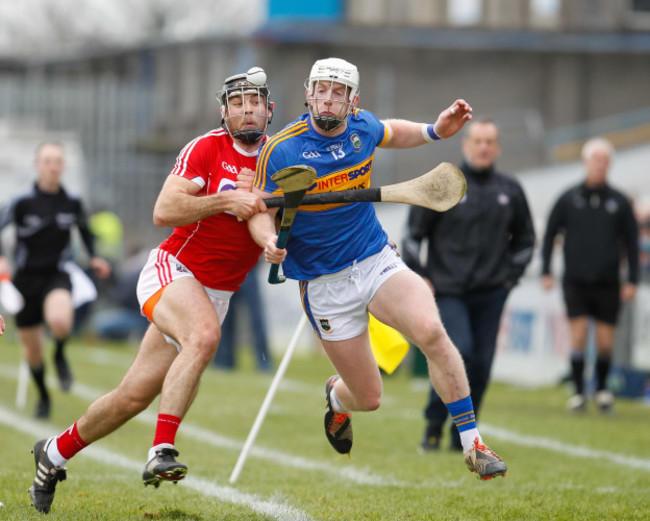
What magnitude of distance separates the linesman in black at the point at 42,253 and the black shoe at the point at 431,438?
3.48 m

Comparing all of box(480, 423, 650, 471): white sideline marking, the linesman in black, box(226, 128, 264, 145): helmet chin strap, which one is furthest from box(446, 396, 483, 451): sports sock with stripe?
the linesman in black

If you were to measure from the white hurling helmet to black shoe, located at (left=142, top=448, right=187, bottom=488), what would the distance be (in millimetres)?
1885

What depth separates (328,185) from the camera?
246 inches

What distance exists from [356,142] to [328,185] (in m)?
0.29

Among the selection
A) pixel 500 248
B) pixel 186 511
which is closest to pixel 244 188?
pixel 186 511

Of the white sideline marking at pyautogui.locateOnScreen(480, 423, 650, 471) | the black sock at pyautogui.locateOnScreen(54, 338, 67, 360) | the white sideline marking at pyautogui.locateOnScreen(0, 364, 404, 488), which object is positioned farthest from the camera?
the black sock at pyautogui.locateOnScreen(54, 338, 67, 360)

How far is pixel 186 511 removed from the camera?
248 inches

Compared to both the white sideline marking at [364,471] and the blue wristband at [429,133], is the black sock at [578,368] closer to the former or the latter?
the white sideline marking at [364,471]

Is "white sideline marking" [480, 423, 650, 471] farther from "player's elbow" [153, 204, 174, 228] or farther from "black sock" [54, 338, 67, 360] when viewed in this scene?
"black sock" [54, 338, 67, 360]

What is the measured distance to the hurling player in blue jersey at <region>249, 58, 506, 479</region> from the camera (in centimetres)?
611

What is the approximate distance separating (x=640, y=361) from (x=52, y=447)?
25.7ft

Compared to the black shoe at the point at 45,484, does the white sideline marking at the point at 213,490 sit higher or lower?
lower

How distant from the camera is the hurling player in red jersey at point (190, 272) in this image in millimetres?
6004

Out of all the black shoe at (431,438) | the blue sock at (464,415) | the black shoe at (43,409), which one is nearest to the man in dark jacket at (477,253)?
the black shoe at (431,438)
